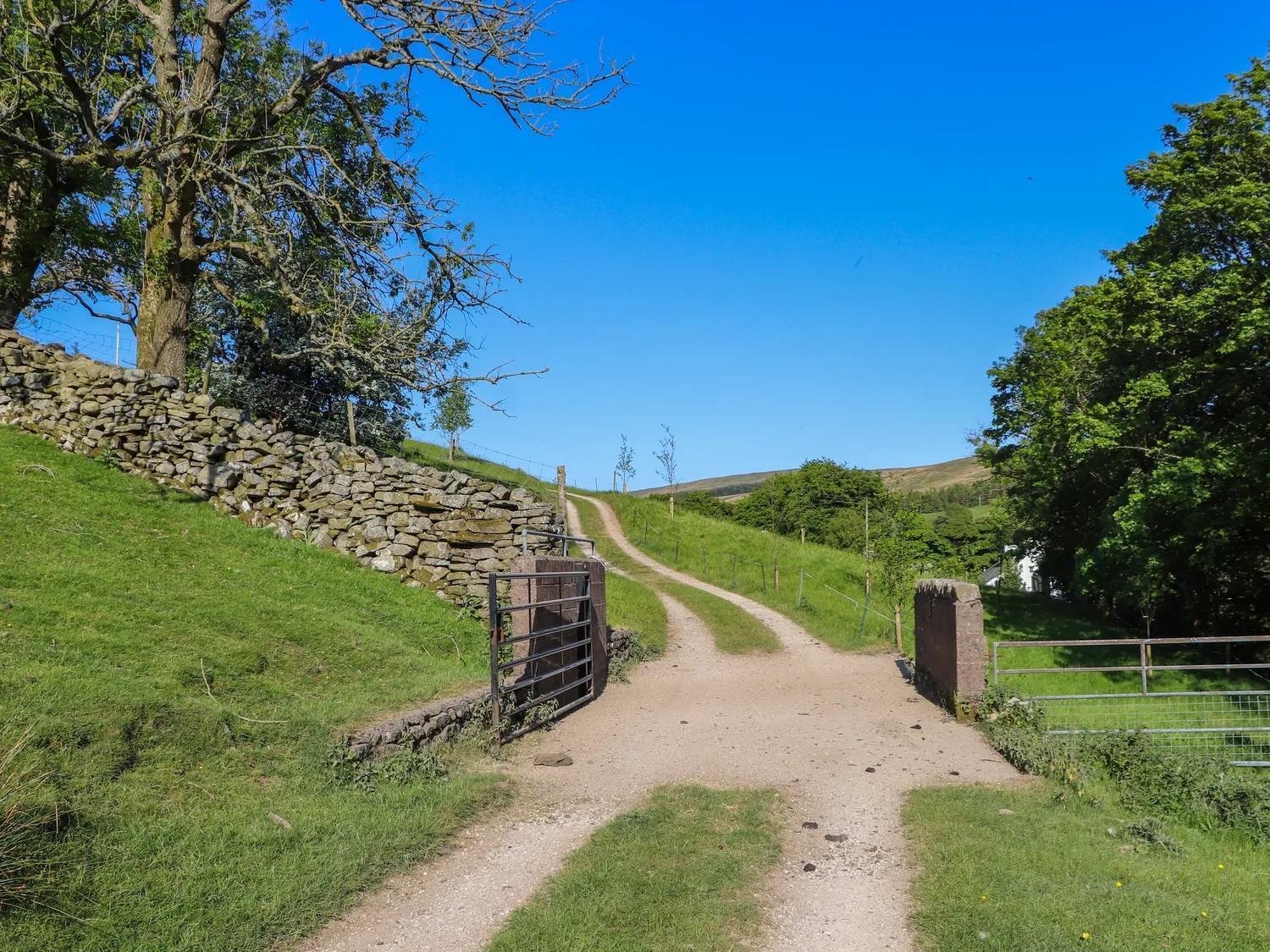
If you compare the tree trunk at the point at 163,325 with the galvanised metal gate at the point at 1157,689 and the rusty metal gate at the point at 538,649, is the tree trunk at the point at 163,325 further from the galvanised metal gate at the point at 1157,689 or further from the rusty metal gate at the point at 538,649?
the galvanised metal gate at the point at 1157,689

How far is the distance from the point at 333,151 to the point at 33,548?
30.5ft

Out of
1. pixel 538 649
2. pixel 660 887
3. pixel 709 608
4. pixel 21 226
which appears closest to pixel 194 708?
pixel 660 887

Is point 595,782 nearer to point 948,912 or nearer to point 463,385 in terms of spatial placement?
point 948,912

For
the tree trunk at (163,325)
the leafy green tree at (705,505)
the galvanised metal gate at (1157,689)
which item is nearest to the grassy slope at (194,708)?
the tree trunk at (163,325)

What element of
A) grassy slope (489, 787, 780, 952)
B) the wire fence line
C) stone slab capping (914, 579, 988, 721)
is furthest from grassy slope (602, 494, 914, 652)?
grassy slope (489, 787, 780, 952)

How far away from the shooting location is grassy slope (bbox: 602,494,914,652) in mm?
19781

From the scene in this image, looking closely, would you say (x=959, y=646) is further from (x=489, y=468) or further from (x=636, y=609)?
(x=489, y=468)

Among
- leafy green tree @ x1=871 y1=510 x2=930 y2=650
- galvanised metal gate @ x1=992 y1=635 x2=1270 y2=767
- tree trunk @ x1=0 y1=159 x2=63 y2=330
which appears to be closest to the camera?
galvanised metal gate @ x1=992 y1=635 x2=1270 y2=767

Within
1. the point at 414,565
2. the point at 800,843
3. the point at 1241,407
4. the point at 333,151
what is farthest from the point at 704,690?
the point at 1241,407

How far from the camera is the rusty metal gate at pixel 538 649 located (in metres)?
8.02

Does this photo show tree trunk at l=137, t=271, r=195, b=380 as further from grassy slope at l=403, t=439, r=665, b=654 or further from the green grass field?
the green grass field

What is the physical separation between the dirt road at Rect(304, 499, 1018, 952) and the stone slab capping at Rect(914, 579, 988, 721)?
1.27ft

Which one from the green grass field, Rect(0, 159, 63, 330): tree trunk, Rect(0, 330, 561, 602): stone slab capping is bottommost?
the green grass field

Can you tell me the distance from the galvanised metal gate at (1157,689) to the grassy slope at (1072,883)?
252 cm
